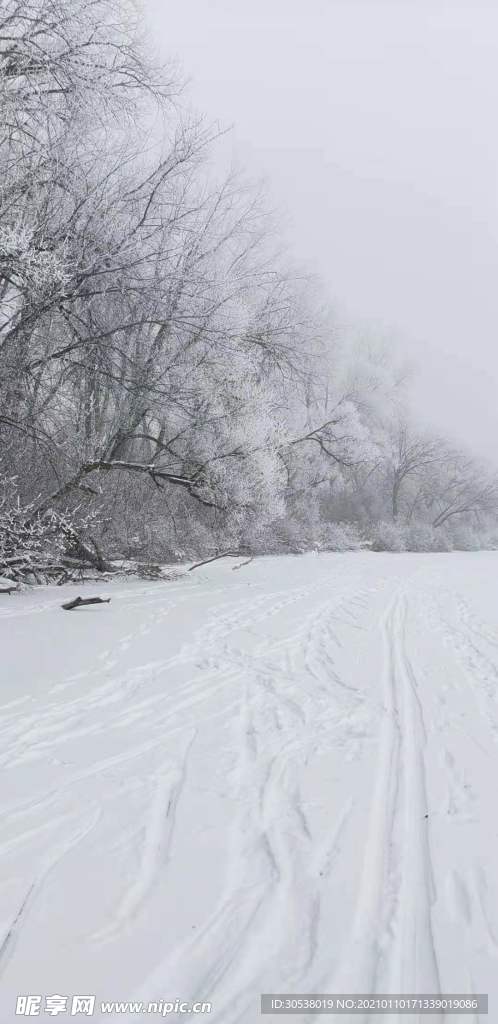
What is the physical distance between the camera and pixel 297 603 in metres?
9.03

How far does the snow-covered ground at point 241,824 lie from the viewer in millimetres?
1671

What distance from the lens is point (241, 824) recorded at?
94.9 inches

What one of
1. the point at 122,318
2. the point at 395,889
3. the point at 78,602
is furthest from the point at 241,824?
the point at 122,318

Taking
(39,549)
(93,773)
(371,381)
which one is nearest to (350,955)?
(93,773)

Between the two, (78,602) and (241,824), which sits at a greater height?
(78,602)

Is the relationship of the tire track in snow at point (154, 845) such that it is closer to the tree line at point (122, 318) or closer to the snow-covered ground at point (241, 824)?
the snow-covered ground at point (241, 824)

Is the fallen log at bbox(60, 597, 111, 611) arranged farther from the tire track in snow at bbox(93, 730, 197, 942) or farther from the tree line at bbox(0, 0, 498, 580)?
the tire track in snow at bbox(93, 730, 197, 942)

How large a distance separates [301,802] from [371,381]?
3267cm

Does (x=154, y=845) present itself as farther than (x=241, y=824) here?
No

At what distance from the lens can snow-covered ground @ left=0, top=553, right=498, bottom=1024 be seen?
65.8 inches

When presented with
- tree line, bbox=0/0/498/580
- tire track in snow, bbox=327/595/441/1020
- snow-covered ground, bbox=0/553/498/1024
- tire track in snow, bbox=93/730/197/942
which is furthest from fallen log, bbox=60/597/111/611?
tire track in snow, bbox=327/595/441/1020

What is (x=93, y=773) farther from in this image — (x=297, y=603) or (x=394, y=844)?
(x=297, y=603)

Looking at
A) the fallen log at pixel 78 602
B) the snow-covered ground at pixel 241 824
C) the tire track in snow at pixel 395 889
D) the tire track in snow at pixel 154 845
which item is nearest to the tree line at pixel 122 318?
the fallen log at pixel 78 602

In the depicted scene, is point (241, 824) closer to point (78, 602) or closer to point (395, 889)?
point (395, 889)
